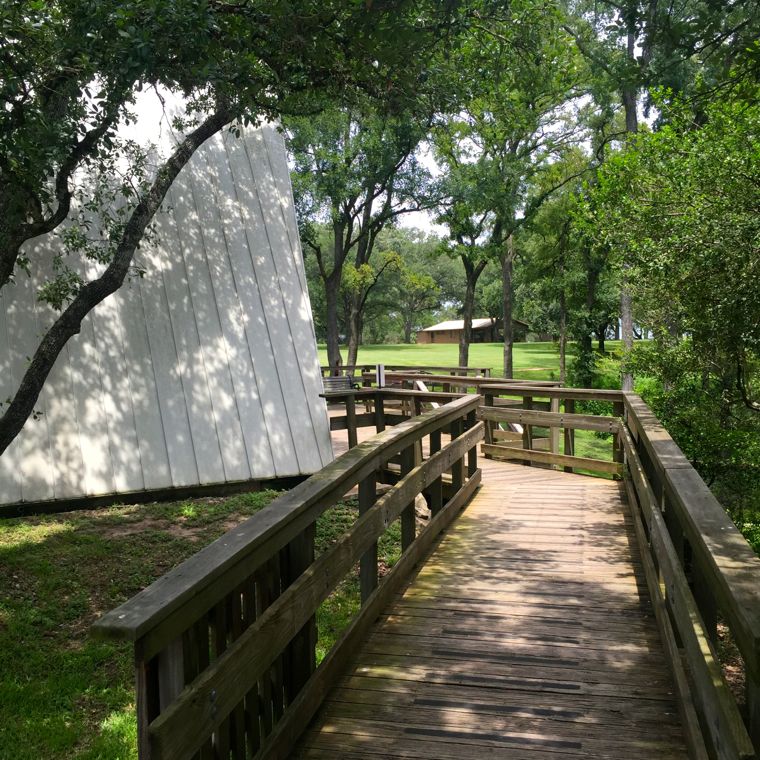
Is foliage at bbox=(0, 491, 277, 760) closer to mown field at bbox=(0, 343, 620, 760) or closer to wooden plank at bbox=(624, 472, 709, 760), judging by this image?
mown field at bbox=(0, 343, 620, 760)

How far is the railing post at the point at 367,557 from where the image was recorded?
13.2ft

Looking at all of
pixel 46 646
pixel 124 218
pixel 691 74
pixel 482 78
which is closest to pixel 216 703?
pixel 46 646

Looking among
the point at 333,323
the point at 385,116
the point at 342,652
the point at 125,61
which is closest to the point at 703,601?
the point at 342,652

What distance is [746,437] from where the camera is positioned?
33.4 feet

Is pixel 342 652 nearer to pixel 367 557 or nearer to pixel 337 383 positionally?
pixel 367 557

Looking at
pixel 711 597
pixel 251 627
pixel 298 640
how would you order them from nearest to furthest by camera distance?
pixel 251 627, pixel 711 597, pixel 298 640

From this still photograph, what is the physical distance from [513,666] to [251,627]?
1.62 meters

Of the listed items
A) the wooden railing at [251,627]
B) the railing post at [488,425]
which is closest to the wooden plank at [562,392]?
the railing post at [488,425]

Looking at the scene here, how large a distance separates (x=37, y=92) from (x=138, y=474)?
434 centimetres

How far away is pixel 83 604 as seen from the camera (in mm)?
6004

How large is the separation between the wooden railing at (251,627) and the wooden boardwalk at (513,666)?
0.66 ft

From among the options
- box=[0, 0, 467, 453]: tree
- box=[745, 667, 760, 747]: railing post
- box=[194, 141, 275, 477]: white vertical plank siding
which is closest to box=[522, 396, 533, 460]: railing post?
box=[194, 141, 275, 477]: white vertical plank siding

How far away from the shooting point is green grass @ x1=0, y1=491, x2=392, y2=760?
443cm

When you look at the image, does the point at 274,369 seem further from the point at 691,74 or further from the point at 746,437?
the point at 691,74
